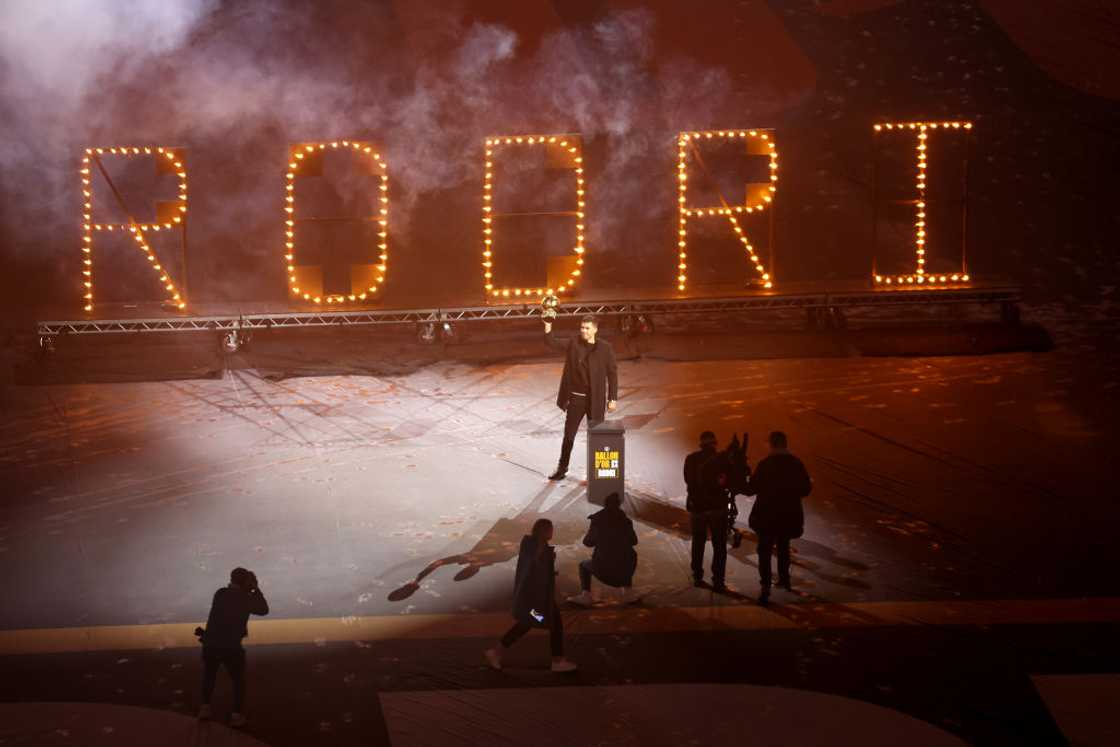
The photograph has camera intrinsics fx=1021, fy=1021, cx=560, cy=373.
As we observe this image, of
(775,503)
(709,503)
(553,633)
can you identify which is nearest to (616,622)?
(553,633)

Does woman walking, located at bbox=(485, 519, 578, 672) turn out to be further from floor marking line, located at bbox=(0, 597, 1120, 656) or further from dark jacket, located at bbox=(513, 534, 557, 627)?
floor marking line, located at bbox=(0, 597, 1120, 656)

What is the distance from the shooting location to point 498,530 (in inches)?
362

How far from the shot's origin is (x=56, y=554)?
8711 mm

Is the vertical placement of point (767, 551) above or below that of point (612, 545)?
below

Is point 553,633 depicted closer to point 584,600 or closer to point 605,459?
point 584,600

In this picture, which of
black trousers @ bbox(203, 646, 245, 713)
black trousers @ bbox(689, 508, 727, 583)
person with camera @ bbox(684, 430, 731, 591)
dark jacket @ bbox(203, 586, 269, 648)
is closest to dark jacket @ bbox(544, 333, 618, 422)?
person with camera @ bbox(684, 430, 731, 591)

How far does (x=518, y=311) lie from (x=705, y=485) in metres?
8.24

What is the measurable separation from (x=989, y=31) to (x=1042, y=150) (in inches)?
92.5

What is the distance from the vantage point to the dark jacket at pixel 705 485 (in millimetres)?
7688

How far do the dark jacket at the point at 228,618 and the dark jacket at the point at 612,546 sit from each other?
243cm

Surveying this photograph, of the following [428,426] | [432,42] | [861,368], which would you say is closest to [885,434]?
[861,368]

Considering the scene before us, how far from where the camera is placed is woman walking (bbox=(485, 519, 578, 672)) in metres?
6.45

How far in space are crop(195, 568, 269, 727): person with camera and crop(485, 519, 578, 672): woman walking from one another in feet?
5.41

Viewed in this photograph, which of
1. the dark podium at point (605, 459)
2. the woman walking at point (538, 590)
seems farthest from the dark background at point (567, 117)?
the woman walking at point (538, 590)
